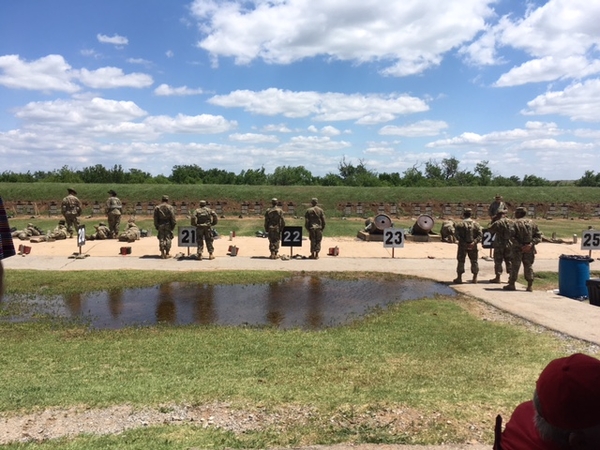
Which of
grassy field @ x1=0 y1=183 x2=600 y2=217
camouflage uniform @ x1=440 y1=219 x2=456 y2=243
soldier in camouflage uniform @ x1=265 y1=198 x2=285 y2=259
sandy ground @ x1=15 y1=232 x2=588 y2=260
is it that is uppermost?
grassy field @ x1=0 y1=183 x2=600 y2=217

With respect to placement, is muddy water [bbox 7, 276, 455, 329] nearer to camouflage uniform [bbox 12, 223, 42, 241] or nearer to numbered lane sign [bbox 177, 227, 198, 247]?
numbered lane sign [bbox 177, 227, 198, 247]

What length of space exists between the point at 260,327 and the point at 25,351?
157 inches

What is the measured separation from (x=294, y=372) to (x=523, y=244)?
8.96 meters

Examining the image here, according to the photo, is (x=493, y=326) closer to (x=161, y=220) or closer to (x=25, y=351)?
(x=25, y=351)

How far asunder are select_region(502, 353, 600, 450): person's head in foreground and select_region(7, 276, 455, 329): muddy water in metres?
7.78

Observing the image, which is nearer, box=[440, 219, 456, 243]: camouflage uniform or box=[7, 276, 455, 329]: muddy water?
box=[7, 276, 455, 329]: muddy water

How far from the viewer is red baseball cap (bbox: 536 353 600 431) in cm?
202

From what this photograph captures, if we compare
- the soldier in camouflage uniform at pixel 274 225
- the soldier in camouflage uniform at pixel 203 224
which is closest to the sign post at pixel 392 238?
the soldier in camouflage uniform at pixel 274 225

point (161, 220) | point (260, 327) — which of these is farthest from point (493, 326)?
point (161, 220)

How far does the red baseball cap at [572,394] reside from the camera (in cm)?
202

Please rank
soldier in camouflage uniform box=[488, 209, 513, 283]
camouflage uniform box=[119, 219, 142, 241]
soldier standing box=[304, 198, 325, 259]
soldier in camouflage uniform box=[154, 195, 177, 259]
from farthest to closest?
1. camouflage uniform box=[119, 219, 142, 241]
2. soldier standing box=[304, 198, 325, 259]
3. soldier in camouflage uniform box=[154, 195, 177, 259]
4. soldier in camouflage uniform box=[488, 209, 513, 283]

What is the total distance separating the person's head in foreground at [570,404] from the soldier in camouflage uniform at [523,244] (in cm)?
1212

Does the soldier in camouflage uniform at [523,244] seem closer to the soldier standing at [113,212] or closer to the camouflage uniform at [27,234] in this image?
the soldier standing at [113,212]

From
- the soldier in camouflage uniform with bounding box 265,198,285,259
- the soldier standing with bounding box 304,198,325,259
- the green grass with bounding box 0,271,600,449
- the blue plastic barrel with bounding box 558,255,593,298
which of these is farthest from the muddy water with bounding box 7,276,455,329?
the soldier standing with bounding box 304,198,325,259
